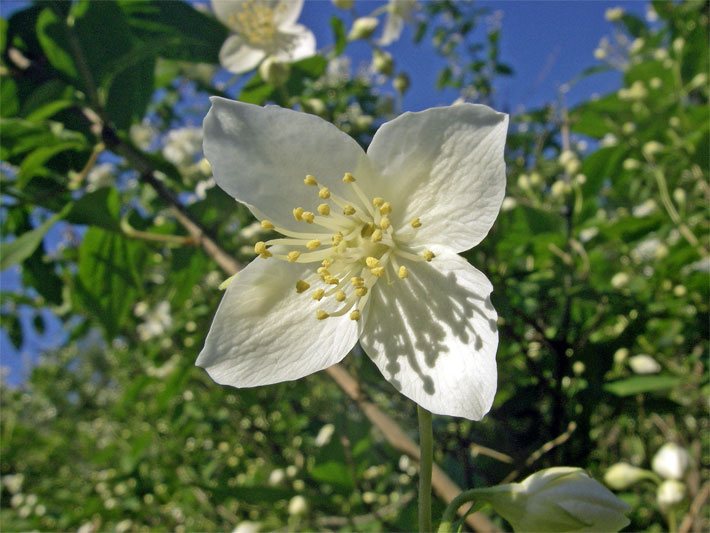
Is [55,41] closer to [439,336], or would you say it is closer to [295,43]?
[295,43]

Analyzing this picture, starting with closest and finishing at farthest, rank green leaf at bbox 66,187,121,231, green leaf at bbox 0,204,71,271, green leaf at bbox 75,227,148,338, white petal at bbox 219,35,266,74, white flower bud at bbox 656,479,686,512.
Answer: white flower bud at bbox 656,479,686,512 < green leaf at bbox 0,204,71,271 < green leaf at bbox 66,187,121,231 < green leaf at bbox 75,227,148,338 < white petal at bbox 219,35,266,74

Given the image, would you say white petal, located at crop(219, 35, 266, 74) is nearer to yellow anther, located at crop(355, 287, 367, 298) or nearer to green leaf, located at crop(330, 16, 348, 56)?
green leaf, located at crop(330, 16, 348, 56)

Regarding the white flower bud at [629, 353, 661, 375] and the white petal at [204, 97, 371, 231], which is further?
the white flower bud at [629, 353, 661, 375]

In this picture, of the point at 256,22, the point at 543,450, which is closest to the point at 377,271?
the point at 543,450

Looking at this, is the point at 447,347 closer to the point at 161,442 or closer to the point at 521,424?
the point at 521,424

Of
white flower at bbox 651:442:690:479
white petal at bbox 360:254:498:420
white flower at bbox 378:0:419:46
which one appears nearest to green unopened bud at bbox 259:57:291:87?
white flower at bbox 378:0:419:46

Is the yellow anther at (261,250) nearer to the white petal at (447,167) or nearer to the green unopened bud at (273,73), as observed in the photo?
the white petal at (447,167)

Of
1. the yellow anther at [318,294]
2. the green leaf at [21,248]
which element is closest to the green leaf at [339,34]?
the green leaf at [21,248]
